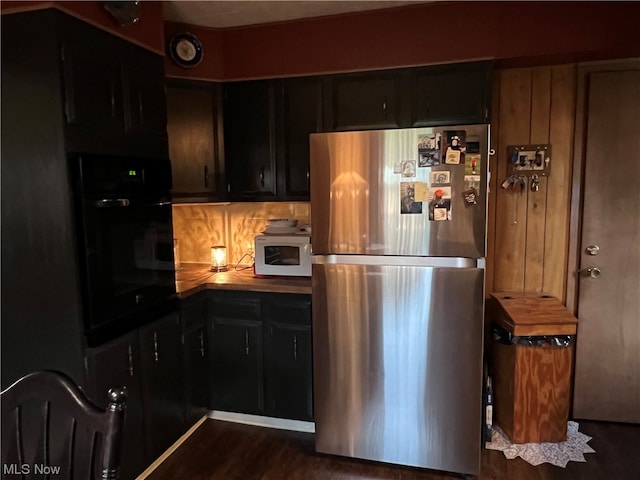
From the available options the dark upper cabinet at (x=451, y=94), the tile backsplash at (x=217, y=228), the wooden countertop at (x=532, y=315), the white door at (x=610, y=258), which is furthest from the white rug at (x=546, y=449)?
the tile backsplash at (x=217, y=228)

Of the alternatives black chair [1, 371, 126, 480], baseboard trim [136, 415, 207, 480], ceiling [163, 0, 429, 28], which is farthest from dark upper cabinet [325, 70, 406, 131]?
black chair [1, 371, 126, 480]

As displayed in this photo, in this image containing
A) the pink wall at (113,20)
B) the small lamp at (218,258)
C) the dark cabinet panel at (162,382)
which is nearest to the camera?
the pink wall at (113,20)

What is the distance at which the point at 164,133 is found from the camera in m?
2.51

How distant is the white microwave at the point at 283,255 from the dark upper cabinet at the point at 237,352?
10.2 inches

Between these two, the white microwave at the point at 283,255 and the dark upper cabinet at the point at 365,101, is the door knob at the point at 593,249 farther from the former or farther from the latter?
the white microwave at the point at 283,255

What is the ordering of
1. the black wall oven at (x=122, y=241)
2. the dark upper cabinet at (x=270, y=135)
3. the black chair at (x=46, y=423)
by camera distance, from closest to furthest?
the black chair at (x=46, y=423)
the black wall oven at (x=122, y=241)
the dark upper cabinet at (x=270, y=135)

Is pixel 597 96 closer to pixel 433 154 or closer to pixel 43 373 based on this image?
pixel 433 154

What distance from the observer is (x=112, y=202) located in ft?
6.73

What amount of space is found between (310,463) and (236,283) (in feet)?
3.63

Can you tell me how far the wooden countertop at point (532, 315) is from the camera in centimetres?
257

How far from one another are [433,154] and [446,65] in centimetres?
79

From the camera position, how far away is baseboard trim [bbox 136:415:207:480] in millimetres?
2426

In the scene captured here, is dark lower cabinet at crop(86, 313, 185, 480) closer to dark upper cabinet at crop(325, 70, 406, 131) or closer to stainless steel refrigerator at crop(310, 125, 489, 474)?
stainless steel refrigerator at crop(310, 125, 489, 474)

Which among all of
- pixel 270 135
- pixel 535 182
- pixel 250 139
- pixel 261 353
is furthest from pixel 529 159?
pixel 261 353
